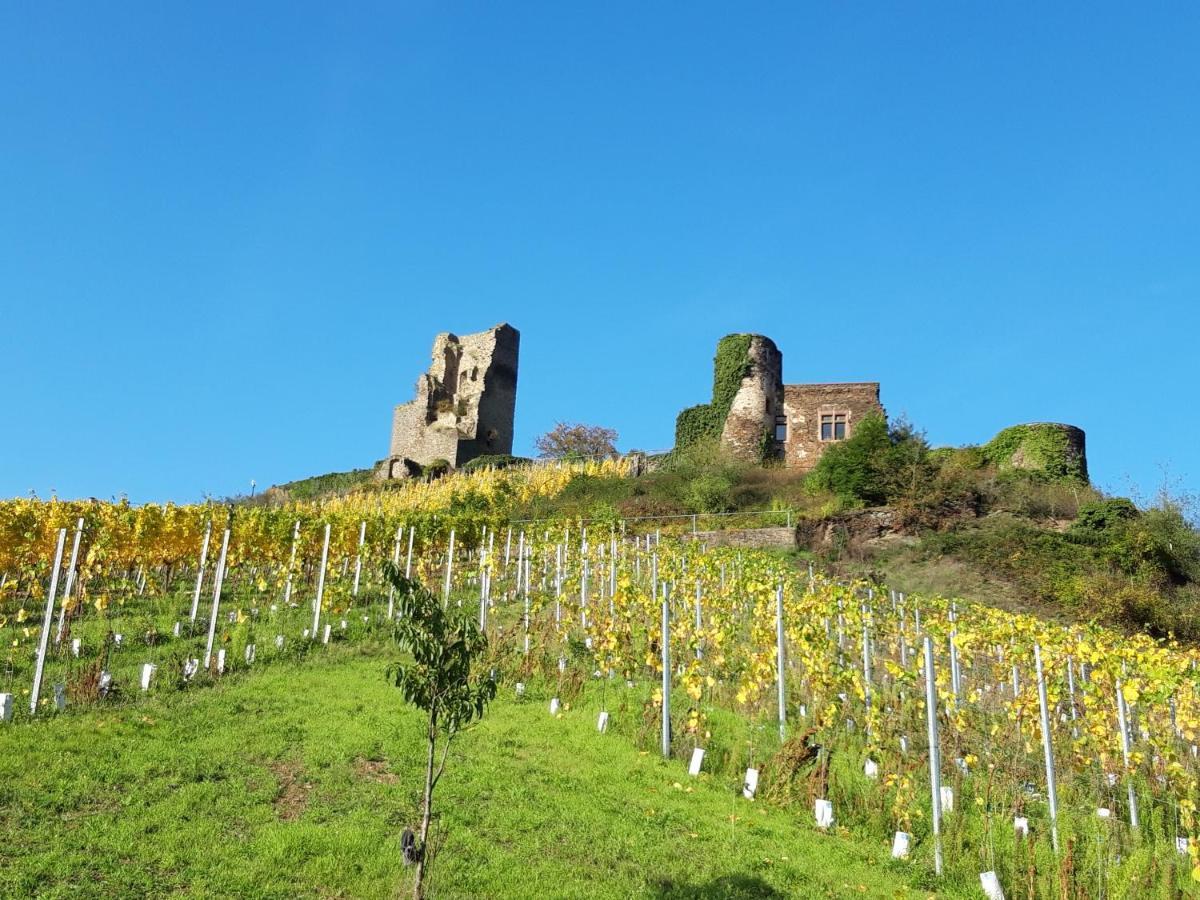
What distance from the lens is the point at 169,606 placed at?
44.0 feet

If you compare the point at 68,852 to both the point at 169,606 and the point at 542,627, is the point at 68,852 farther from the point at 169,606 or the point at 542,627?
the point at 169,606

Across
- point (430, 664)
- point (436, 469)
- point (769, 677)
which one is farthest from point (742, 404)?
point (430, 664)

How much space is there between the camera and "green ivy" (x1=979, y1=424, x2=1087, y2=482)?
28.3 m

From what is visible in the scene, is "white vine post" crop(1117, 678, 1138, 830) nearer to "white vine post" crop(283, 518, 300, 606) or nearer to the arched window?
"white vine post" crop(283, 518, 300, 606)

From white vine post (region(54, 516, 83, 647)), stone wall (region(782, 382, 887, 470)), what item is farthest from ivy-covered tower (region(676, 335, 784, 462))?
white vine post (region(54, 516, 83, 647))

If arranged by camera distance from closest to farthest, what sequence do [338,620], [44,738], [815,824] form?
1. [815,824]
2. [44,738]
3. [338,620]

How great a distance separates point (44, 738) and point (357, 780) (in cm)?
279

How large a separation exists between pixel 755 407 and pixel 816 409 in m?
2.58

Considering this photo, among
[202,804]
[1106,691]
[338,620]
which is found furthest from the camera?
[338,620]

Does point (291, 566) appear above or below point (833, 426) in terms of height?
below

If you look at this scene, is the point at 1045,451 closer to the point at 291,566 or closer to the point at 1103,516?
the point at 1103,516

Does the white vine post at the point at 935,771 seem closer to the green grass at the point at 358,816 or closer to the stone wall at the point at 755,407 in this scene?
the green grass at the point at 358,816

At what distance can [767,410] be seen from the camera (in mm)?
35500

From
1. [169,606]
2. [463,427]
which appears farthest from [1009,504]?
[463,427]
